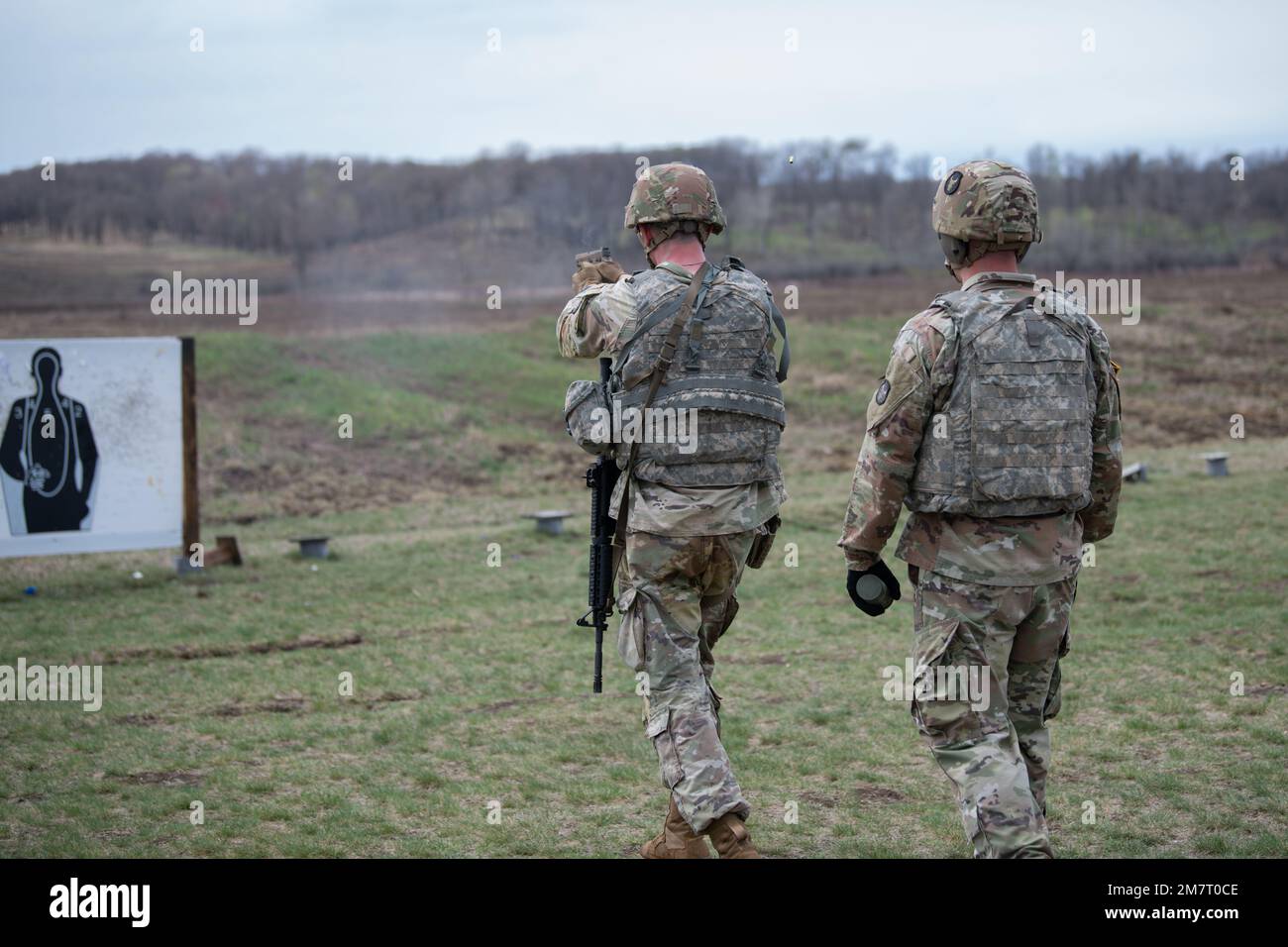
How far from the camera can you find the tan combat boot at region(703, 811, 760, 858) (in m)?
4.32

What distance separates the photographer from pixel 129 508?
1059cm

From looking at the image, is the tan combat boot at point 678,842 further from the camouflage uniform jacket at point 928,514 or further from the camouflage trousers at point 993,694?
the camouflage uniform jacket at point 928,514

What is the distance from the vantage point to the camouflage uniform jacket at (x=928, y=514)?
407 centimetres

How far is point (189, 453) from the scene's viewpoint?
10.8 m

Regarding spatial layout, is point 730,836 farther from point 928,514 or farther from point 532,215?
point 532,215

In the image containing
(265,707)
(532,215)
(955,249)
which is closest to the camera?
(955,249)

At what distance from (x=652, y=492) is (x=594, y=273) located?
0.93 meters

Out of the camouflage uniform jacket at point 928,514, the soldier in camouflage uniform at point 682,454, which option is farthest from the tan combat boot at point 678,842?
the camouflage uniform jacket at point 928,514

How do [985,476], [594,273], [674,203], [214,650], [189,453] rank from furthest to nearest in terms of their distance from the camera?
1. [189,453]
2. [214,650]
3. [594,273]
4. [674,203]
5. [985,476]

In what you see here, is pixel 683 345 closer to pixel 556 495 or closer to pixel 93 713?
pixel 93 713

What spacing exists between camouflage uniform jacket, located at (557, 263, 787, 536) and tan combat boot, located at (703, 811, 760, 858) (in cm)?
101

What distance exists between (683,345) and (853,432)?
49.4 feet

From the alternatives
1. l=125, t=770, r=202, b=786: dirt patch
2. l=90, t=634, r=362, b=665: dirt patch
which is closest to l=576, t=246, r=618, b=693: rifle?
l=125, t=770, r=202, b=786: dirt patch

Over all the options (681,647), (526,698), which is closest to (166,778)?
(526,698)
